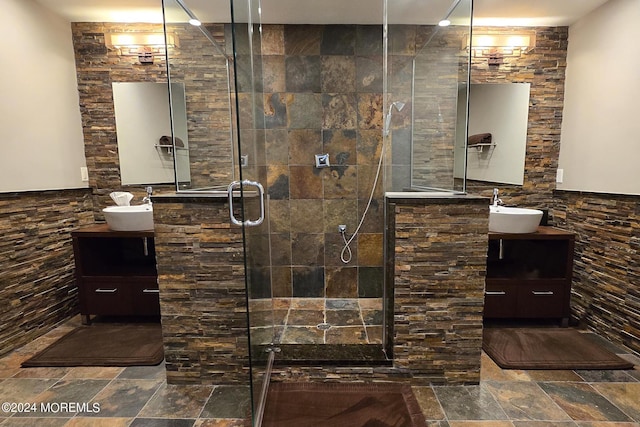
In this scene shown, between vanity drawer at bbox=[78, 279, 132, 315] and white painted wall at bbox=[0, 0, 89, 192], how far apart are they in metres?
0.87

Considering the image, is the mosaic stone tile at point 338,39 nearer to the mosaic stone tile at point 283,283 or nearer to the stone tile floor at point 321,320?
the mosaic stone tile at point 283,283

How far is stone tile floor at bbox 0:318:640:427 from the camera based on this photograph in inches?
65.8

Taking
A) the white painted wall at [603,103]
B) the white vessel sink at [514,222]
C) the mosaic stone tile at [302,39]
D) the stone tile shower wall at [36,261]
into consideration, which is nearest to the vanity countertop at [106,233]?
the stone tile shower wall at [36,261]

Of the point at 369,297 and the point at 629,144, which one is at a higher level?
the point at 629,144

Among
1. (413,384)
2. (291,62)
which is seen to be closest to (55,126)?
(291,62)

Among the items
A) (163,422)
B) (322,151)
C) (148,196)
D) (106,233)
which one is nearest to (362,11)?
(322,151)

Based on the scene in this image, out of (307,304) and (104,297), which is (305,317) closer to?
(307,304)

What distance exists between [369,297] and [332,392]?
1.23 m

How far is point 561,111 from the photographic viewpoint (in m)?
2.80

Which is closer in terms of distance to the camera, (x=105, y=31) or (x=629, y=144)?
(x=629, y=144)

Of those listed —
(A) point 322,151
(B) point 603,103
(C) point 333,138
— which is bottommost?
(A) point 322,151

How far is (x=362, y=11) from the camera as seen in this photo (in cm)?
248

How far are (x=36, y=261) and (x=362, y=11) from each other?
3.19 meters

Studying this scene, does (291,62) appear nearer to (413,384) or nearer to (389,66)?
(389,66)
